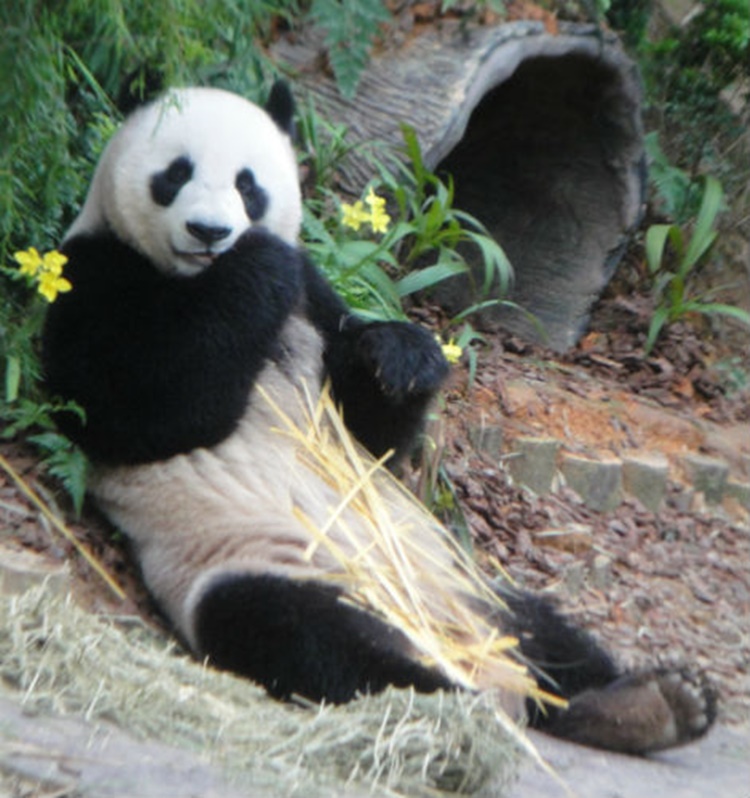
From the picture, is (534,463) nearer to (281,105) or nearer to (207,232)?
(281,105)

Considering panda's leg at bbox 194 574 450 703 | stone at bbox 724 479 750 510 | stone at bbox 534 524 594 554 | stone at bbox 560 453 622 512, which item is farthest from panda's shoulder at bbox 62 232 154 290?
stone at bbox 724 479 750 510

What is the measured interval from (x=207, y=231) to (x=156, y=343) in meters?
0.34

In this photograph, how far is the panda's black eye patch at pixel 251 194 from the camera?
4285 mm

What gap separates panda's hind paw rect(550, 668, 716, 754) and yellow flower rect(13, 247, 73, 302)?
1.80 metres

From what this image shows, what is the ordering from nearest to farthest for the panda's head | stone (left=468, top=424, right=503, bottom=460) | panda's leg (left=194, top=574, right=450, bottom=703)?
panda's leg (left=194, top=574, right=450, bottom=703)
the panda's head
stone (left=468, top=424, right=503, bottom=460)

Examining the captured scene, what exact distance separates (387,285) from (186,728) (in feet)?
9.02

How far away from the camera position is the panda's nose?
4090 mm

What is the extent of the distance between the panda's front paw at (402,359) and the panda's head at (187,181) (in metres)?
0.49

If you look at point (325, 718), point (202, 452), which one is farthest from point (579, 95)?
point (325, 718)

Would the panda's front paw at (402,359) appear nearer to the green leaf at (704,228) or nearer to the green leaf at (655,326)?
the green leaf at (655,326)

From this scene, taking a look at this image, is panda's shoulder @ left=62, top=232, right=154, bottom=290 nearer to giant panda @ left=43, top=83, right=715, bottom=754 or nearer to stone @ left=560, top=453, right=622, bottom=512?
giant panda @ left=43, top=83, right=715, bottom=754

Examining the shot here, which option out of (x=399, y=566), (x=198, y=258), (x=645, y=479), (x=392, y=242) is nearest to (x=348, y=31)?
(x=392, y=242)

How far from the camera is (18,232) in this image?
4688mm

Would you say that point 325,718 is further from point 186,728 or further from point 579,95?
point 579,95
